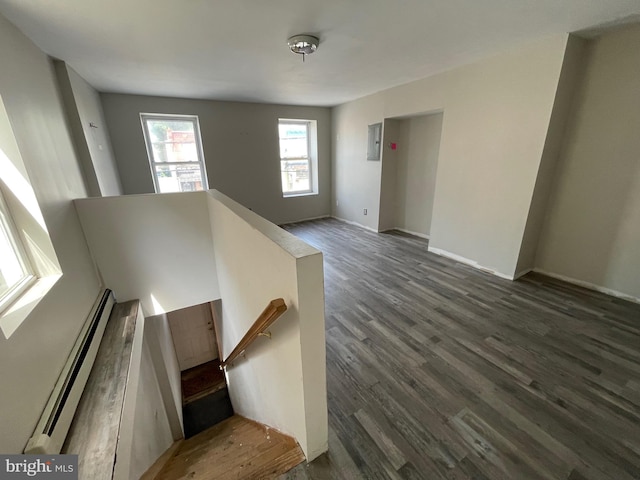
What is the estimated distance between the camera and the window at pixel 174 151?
436 centimetres

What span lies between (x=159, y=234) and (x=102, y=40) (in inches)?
68.3

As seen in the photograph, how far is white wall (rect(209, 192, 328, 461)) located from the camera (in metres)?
1.10

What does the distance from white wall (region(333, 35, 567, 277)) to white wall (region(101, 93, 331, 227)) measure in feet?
7.29

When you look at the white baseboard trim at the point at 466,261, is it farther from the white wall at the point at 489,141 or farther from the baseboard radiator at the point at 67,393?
the baseboard radiator at the point at 67,393

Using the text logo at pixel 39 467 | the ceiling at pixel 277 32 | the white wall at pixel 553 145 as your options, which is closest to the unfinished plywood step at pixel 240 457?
the text logo at pixel 39 467

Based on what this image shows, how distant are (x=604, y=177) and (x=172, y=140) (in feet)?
19.6

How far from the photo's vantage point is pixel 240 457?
1.54 metres

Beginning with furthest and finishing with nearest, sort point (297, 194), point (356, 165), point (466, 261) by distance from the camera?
1. point (297, 194)
2. point (356, 165)
3. point (466, 261)

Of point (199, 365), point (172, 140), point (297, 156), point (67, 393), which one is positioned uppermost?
point (172, 140)

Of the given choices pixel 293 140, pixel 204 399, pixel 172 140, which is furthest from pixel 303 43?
pixel 204 399

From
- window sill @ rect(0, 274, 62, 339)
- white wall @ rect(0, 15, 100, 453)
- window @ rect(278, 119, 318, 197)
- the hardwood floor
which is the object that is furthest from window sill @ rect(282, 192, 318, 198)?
window sill @ rect(0, 274, 62, 339)

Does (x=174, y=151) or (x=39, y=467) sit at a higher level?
(x=174, y=151)

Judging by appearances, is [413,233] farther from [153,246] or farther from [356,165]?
[153,246]

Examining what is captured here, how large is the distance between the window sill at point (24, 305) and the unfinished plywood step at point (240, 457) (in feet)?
3.99
